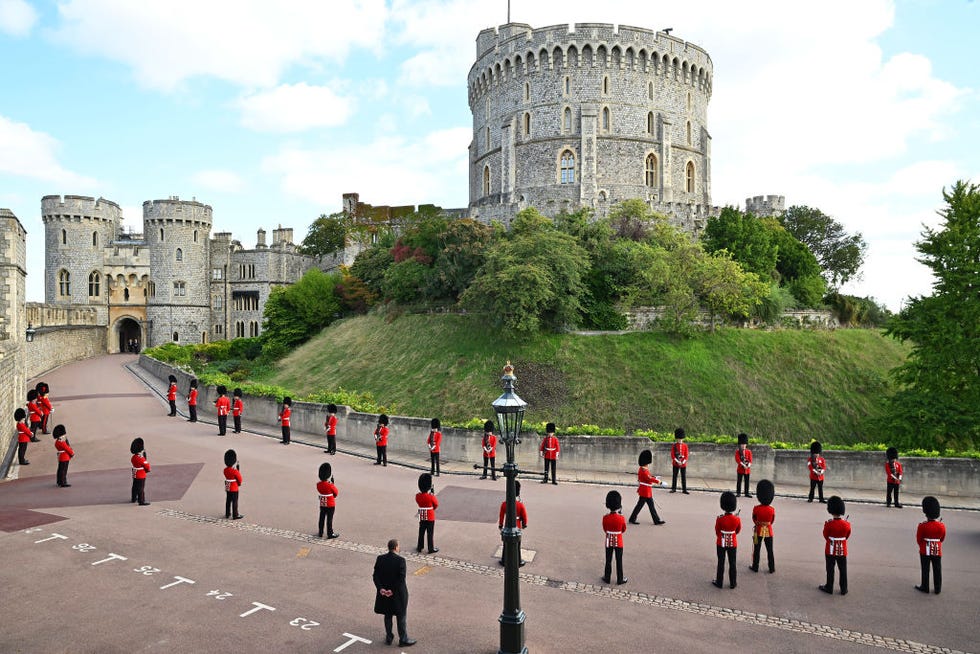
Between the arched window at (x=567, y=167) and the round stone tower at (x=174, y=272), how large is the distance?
45266 mm

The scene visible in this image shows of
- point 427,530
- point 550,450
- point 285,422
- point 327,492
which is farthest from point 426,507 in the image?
point 285,422

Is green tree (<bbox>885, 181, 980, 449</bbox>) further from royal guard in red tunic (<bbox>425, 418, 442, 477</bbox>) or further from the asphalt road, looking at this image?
royal guard in red tunic (<bbox>425, 418, 442, 477</bbox>)

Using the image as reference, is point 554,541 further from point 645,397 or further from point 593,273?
point 593,273

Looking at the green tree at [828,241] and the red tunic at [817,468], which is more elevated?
the green tree at [828,241]

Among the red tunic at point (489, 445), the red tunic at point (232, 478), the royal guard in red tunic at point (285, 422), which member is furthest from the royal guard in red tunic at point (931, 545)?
the royal guard in red tunic at point (285, 422)

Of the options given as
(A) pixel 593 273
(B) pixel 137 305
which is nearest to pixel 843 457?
(A) pixel 593 273

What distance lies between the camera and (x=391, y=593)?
8.34 meters

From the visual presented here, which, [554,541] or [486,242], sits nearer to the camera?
[554,541]

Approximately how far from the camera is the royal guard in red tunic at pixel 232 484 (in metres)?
13.5

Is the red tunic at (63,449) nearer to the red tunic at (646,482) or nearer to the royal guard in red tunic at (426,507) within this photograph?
the royal guard in red tunic at (426,507)

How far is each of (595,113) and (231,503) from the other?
4818 cm

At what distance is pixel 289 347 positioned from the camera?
51.4m

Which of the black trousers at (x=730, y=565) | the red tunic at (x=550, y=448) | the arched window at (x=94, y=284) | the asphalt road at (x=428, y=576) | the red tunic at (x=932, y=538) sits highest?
the arched window at (x=94, y=284)

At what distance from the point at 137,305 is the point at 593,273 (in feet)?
192
